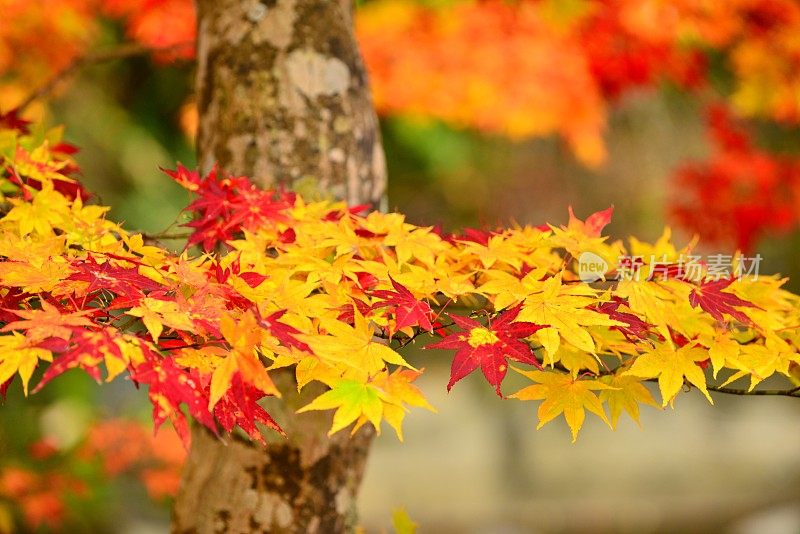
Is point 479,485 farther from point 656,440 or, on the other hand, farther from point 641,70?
point 641,70

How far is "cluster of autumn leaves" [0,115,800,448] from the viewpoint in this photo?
1373mm

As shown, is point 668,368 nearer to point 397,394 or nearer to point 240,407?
point 397,394

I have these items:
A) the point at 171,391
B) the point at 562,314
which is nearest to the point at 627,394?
the point at 562,314

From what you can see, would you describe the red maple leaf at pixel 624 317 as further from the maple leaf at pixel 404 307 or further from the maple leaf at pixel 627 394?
the maple leaf at pixel 404 307

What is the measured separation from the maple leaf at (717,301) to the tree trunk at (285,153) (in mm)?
1005

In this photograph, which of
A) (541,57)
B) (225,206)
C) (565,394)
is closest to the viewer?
(565,394)

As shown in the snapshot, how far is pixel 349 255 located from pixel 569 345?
46 cm

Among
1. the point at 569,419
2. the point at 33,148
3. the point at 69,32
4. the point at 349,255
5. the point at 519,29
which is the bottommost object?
the point at 569,419

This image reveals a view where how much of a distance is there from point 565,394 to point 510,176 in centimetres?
907

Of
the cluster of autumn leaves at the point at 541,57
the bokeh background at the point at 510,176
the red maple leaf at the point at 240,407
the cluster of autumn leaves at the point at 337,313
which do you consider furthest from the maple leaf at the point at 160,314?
the cluster of autumn leaves at the point at 541,57

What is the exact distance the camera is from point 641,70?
6773 millimetres

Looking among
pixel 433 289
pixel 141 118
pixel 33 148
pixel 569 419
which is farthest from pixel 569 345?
pixel 141 118

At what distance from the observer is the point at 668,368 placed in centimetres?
160

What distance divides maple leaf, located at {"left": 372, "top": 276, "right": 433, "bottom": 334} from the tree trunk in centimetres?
73
